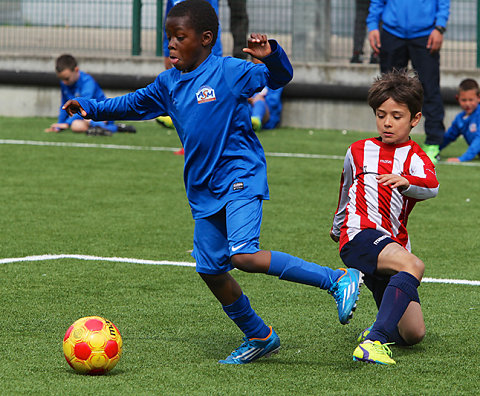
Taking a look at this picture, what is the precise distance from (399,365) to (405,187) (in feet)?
2.50

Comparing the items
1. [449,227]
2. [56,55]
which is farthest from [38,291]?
[56,55]

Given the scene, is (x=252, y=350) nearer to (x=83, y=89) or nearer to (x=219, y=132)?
(x=219, y=132)

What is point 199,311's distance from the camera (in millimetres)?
5152

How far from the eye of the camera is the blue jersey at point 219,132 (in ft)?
14.2

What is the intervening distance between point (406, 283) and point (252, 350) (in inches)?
29.0

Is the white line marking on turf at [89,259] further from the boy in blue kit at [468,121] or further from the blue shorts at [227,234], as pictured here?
the boy in blue kit at [468,121]

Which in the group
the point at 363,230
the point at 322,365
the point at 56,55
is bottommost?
the point at 322,365

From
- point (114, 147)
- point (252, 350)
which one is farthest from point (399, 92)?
point (114, 147)

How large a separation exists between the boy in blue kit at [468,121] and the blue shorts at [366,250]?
23.1 feet

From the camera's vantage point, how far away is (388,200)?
452 cm

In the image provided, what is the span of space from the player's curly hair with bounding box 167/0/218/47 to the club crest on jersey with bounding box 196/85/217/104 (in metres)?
0.26

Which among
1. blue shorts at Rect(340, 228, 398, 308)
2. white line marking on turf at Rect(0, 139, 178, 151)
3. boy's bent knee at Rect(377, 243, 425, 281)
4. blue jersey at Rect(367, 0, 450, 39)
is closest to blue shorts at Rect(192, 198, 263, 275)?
blue shorts at Rect(340, 228, 398, 308)

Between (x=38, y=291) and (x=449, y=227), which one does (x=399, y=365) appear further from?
(x=449, y=227)

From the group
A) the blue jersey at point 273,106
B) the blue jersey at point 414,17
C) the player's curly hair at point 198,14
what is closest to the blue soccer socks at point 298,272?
the player's curly hair at point 198,14
